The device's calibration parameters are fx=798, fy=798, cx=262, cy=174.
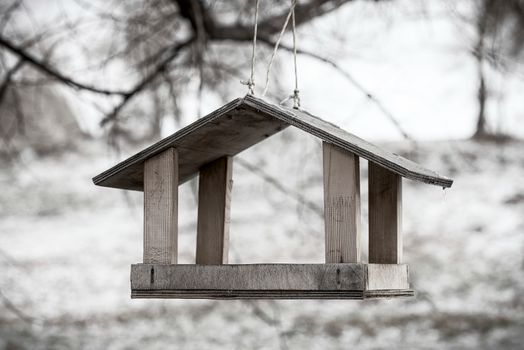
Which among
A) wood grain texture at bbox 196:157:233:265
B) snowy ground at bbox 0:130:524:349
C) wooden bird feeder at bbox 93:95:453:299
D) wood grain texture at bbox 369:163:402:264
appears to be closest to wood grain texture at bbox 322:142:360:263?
wooden bird feeder at bbox 93:95:453:299

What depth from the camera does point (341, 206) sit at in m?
1.95

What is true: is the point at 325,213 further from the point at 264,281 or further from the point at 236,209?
the point at 236,209

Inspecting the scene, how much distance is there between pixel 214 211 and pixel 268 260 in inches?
294

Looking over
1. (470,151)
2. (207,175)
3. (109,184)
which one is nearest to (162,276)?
(109,184)

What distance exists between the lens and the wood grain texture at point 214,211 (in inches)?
99.1

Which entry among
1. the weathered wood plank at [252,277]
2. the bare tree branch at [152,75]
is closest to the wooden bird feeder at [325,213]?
the weathered wood plank at [252,277]

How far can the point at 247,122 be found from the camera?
220cm

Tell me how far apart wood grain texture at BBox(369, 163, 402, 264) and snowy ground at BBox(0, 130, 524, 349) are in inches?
132

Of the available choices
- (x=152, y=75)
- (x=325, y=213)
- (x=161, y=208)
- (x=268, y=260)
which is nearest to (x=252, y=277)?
(x=325, y=213)

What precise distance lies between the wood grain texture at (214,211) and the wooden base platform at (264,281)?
47 cm

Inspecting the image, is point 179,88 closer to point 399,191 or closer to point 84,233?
point 399,191

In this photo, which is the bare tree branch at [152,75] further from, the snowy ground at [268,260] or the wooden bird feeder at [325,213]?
the wooden bird feeder at [325,213]

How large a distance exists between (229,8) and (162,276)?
3666 mm

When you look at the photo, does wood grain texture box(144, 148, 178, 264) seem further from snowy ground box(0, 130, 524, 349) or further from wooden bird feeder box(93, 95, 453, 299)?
snowy ground box(0, 130, 524, 349)
